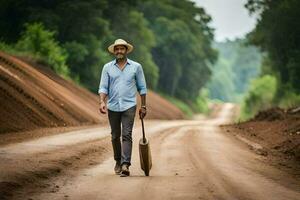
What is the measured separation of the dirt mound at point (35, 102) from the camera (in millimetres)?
21828

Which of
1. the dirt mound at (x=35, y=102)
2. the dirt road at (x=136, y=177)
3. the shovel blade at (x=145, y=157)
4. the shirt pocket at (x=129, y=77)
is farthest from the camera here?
the dirt mound at (x=35, y=102)

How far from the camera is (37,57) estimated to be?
135 feet

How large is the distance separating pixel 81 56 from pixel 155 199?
38946 millimetres

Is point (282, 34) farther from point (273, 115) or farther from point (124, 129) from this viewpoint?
point (124, 129)

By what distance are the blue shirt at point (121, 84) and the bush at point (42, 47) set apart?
31.3 metres

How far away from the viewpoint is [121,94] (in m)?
10.4

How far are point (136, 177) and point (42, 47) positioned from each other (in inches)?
1353

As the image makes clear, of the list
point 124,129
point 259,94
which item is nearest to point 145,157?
point 124,129

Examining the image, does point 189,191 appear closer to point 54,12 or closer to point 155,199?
point 155,199

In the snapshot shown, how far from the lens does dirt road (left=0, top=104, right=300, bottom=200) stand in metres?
8.13

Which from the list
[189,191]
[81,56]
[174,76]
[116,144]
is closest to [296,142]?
[116,144]

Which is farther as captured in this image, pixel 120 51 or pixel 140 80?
pixel 140 80

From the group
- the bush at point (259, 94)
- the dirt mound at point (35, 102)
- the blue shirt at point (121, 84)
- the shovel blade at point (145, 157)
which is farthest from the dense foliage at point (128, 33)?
the shovel blade at point (145, 157)

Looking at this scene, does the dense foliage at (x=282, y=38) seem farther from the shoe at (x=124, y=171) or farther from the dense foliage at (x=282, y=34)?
the shoe at (x=124, y=171)
